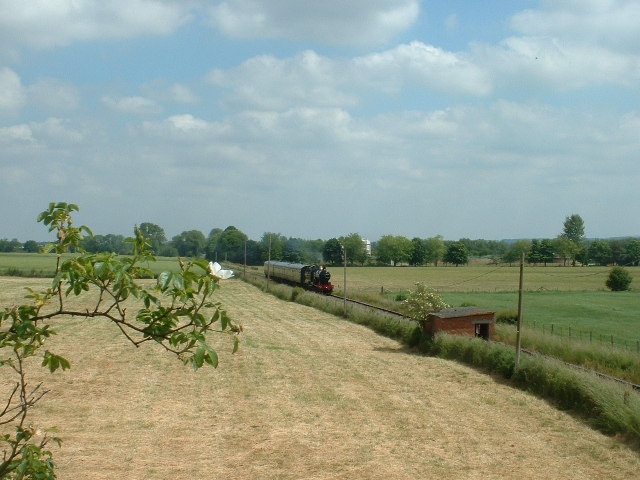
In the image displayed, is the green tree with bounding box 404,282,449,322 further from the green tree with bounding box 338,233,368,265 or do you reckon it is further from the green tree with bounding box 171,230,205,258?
the green tree with bounding box 338,233,368,265

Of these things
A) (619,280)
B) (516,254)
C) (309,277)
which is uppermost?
(516,254)

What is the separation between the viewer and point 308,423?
12.1 metres

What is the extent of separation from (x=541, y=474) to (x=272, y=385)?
748 cm

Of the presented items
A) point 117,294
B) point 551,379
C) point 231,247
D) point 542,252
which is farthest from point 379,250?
point 117,294

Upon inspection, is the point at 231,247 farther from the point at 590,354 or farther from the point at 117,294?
the point at 117,294

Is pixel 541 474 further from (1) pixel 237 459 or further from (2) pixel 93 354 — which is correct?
(2) pixel 93 354

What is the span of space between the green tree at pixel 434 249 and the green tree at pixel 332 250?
27269 millimetres

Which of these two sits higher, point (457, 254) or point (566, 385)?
point (457, 254)

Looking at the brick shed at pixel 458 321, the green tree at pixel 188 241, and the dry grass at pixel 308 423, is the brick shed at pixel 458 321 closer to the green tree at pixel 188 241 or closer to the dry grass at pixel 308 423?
the dry grass at pixel 308 423

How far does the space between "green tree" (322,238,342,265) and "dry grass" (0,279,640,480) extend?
4201 inches

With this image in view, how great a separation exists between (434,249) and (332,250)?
3113cm

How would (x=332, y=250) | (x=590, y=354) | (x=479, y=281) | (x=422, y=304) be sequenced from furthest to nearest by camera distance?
(x=332, y=250)
(x=479, y=281)
(x=422, y=304)
(x=590, y=354)

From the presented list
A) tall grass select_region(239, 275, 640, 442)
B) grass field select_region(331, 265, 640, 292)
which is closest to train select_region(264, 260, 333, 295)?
grass field select_region(331, 265, 640, 292)

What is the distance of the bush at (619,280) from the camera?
59.5 m
